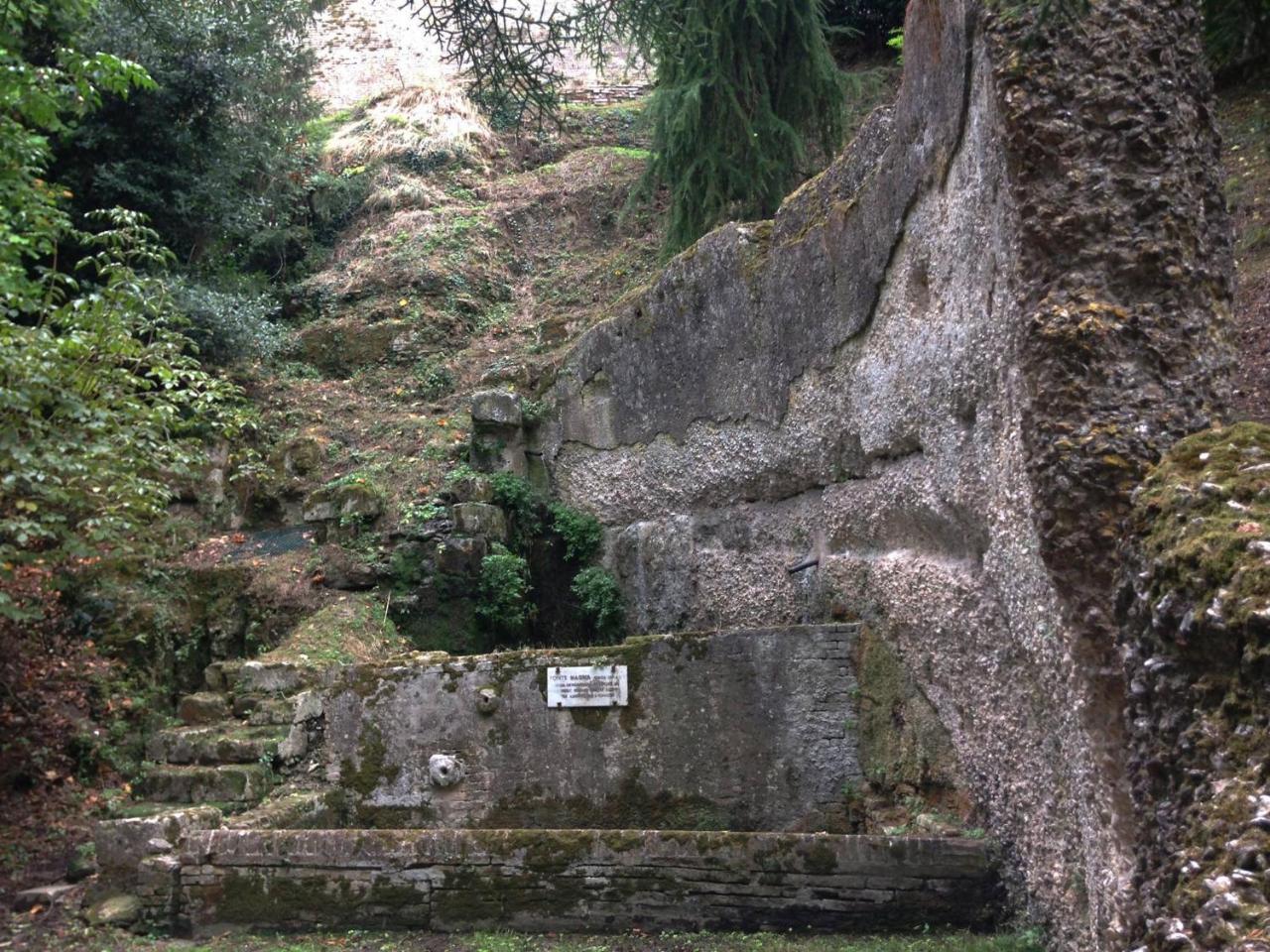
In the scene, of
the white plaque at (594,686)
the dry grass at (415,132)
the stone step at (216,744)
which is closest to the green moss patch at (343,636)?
the stone step at (216,744)

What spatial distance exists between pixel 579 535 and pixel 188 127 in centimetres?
729

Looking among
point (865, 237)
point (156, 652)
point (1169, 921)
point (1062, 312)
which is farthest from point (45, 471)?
point (1169, 921)

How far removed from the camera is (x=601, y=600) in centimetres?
922

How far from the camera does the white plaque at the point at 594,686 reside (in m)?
6.26

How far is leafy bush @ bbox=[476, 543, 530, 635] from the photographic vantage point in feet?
30.8

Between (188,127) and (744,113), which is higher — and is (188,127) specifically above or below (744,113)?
above

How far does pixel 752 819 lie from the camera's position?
19.8 ft

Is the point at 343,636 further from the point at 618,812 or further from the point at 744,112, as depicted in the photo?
the point at 744,112

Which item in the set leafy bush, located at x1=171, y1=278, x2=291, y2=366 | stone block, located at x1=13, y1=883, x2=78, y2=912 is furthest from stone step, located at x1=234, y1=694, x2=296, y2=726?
leafy bush, located at x1=171, y1=278, x2=291, y2=366

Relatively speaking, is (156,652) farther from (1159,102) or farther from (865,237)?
(1159,102)

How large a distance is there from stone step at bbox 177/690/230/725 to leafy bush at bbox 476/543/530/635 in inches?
84.3

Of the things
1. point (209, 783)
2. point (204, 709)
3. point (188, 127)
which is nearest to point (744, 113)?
point (188, 127)

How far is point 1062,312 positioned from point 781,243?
157 inches

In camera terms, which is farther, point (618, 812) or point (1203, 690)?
point (618, 812)
